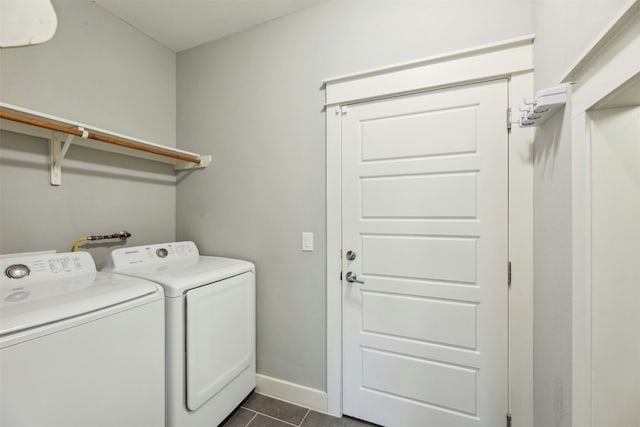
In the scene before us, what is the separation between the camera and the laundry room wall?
1353 millimetres

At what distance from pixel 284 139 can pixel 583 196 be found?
153 cm

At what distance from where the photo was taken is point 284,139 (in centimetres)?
176

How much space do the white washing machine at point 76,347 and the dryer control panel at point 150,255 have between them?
0.16 metres

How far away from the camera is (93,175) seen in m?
1.66

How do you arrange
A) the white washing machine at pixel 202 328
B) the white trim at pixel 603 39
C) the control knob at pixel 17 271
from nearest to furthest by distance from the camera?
the white trim at pixel 603 39, the control knob at pixel 17 271, the white washing machine at pixel 202 328

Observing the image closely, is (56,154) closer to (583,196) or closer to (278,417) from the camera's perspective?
(278,417)

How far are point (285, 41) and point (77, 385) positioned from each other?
212 cm

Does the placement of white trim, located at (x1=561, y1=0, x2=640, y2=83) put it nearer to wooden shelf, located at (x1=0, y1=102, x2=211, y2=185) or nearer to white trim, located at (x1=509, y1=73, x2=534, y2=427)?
white trim, located at (x1=509, y1=73, x2=534, y2=427)

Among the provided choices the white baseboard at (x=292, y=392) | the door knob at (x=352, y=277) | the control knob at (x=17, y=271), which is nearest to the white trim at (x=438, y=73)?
the door knob at (x=352, y=277)

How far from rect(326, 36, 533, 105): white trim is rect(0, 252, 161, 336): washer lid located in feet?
4.91

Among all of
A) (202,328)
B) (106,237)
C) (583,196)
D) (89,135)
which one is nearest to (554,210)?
(583,196)

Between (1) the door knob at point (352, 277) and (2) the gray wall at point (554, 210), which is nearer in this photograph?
(2) the gray wall at point (554, 210)

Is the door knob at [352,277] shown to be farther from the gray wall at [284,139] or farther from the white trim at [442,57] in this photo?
the white trim at [442,57]

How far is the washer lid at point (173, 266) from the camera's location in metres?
1.29
